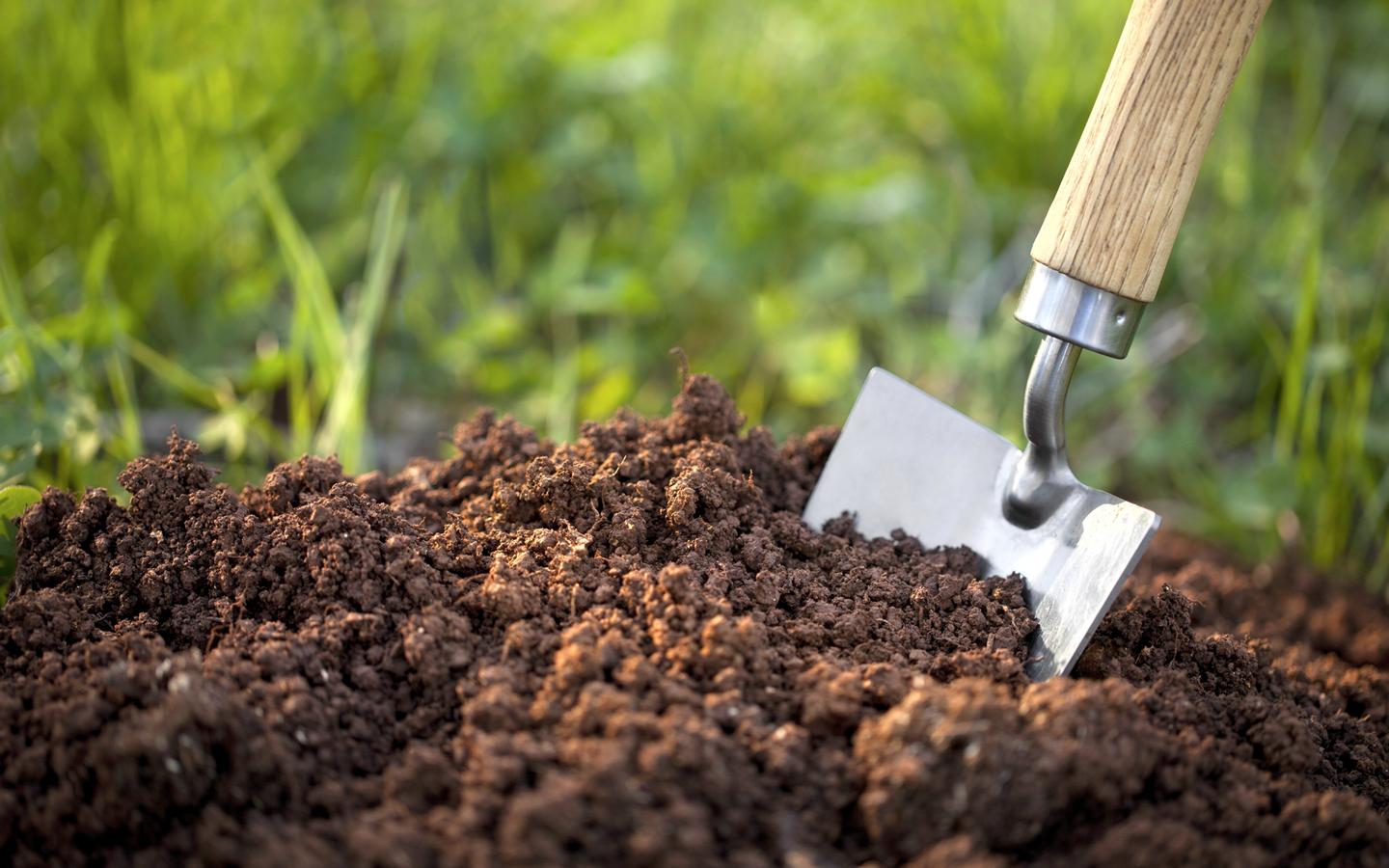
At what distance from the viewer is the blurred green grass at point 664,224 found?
7.23ft

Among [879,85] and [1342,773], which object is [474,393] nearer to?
[879,85]

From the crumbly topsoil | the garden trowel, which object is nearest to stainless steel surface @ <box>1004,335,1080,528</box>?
the garden trowel

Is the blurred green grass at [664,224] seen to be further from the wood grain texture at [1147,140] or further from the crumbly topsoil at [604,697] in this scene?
the wood grain texture at [1147,140]

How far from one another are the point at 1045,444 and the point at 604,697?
0.72 meters

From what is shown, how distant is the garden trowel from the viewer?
1220 mm

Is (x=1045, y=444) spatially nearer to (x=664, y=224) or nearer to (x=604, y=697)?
(x=604, y=697)

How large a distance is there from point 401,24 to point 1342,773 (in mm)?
2804

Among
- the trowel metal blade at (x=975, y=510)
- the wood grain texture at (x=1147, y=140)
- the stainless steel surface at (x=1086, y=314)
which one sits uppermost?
the wood grain texture at (x=1147, y=140)

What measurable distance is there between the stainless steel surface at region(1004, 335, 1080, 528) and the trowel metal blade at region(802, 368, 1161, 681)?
0.02 m

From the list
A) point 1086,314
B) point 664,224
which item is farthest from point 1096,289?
point 664,224

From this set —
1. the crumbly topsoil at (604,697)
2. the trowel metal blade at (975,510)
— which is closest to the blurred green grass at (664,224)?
the crumbly topsoil at (604,697)

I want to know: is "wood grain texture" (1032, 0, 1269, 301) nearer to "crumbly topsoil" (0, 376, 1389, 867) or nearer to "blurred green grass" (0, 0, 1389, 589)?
"crumbly topsoil" (0, 376, 1389, 867)

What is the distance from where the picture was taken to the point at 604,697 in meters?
1.00

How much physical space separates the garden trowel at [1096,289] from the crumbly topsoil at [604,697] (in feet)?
0.20
